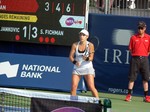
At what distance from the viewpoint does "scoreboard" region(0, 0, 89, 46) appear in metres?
12.9

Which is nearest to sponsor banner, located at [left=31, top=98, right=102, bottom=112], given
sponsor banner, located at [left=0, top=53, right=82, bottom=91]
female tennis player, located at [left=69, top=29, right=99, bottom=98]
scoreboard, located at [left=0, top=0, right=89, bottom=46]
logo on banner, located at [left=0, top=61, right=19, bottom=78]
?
female tennis player, located at [left=69, top=29, right=99, bottom=98]

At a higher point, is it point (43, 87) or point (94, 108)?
point (94, 108)

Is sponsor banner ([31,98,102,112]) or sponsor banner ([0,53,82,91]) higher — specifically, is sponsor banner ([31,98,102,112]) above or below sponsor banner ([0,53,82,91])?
above

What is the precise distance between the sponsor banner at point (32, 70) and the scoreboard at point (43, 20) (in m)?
0.53

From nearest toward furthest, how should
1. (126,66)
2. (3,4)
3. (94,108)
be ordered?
1. (94,108)
2. (126,66)
3. (3,4)

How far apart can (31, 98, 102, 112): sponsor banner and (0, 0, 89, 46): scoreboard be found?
22.2 ft

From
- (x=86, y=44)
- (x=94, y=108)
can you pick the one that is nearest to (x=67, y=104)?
(x=94, y=108)

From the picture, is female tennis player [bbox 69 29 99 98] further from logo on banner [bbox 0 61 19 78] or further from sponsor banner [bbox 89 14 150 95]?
logo on banner [bbox 0 61 19 78]

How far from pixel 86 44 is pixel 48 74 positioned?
10.5ft

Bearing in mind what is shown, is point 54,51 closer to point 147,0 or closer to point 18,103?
point 147,0

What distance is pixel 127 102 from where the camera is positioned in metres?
11.5

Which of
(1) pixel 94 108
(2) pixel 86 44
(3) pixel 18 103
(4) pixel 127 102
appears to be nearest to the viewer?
(1) pixel 94 108

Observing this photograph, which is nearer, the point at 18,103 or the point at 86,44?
the point at 18,103

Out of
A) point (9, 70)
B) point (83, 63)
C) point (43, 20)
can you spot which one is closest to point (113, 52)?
point (43, 20)
